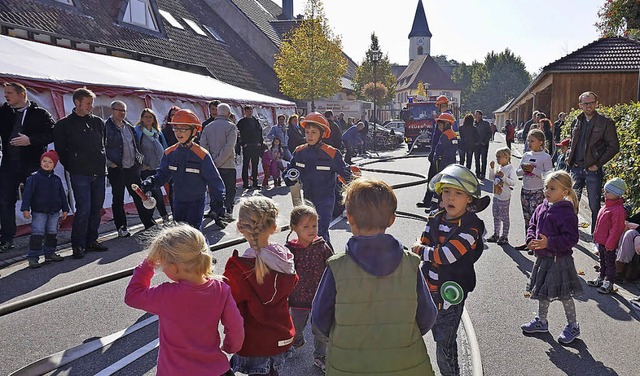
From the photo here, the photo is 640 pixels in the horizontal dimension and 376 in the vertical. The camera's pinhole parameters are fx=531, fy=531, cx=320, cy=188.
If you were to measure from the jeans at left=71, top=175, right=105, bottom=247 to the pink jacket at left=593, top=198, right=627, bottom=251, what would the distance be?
20.8 ft

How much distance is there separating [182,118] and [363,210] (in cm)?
381

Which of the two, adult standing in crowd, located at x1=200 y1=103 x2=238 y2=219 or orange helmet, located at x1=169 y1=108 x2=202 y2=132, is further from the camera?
adult standing in crowd, located at x1=200 y1=103 x2=238 y2=219

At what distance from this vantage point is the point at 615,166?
8898 mm

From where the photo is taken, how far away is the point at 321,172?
5.84m

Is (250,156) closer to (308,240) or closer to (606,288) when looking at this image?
(606,288)

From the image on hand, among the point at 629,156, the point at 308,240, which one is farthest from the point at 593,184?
the point at 308,240

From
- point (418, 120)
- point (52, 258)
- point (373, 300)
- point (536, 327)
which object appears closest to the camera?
point (373, 300)

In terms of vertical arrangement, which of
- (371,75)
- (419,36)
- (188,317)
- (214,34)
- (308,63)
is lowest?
(188,317)

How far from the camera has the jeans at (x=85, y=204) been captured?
280 inches

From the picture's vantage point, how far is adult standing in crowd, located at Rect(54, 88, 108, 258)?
695 cm

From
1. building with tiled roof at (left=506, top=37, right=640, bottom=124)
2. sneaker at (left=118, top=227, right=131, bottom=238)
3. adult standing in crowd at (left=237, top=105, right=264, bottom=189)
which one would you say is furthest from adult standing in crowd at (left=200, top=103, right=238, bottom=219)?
building with tiled roof at (left=506, top=37, right=640, bottom=124)

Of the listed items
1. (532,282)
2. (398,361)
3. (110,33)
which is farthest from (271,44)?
(398,361)

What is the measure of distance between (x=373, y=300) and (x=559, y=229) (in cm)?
285

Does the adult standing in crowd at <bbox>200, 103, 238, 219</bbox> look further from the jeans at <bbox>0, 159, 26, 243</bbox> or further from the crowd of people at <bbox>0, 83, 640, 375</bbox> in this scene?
the jeans at <bbox>0, 159, 26, 243</bbox>
